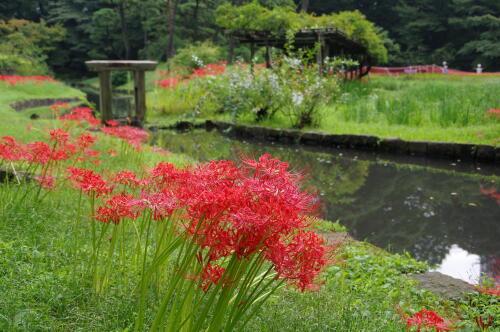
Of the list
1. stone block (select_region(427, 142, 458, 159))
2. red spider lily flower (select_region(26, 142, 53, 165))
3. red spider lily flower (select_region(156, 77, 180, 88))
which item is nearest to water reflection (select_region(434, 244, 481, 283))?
red spider lily flower (select_region(26, 142, 53, 165))

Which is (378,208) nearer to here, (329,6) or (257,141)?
(257,141)

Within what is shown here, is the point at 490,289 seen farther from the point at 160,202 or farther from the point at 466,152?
the point at 466,152

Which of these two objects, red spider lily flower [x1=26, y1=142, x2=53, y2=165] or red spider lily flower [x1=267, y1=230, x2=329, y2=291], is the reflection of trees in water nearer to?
red spider lily flower [x1=267, y1=230, x2=329, y2=291]

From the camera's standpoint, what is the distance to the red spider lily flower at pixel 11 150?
3.01 meters

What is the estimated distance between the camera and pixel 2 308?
1.95m

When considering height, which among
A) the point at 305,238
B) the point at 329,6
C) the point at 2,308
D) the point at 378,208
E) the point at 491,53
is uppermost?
the point at 329,6

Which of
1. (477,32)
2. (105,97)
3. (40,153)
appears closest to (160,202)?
(40,153)

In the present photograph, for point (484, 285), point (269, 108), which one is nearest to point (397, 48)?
point (269, 108)

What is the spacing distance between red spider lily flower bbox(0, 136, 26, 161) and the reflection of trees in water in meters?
3.14

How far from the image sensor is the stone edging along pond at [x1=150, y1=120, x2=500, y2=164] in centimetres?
745

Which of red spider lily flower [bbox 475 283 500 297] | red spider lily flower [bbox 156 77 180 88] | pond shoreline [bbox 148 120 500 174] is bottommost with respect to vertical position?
red spider lily flower [bbox 475 283 500 297]

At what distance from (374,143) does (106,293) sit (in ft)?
22.9

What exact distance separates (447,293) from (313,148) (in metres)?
6.14

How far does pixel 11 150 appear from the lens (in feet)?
10.2
